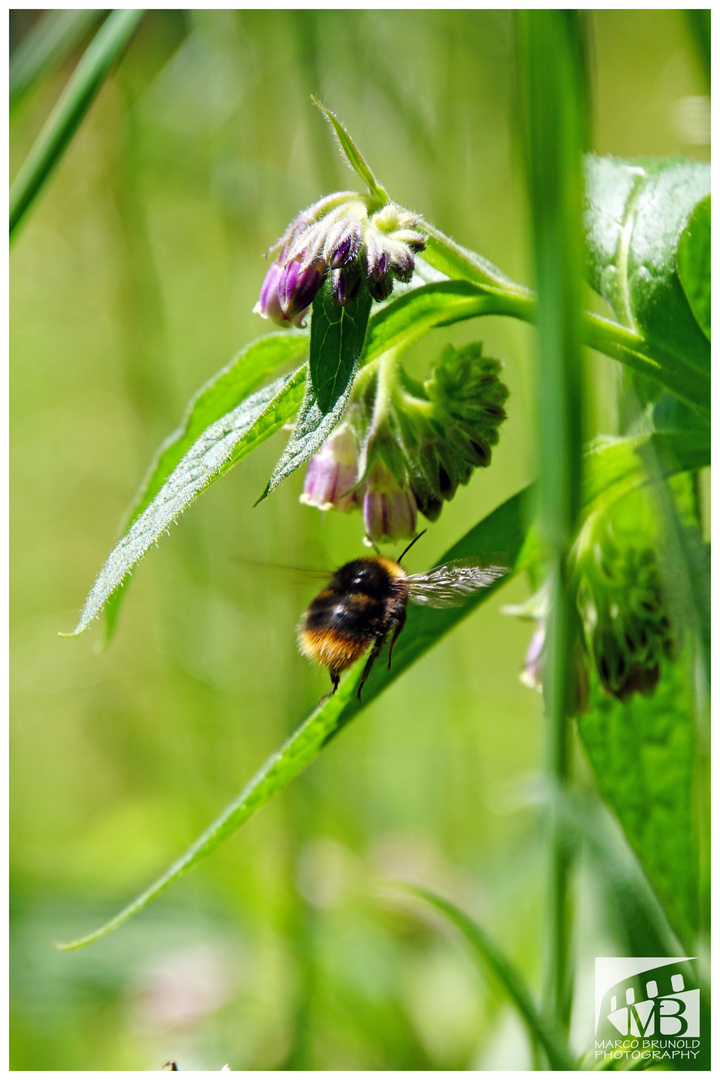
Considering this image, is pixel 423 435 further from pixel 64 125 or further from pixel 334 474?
pixel 64 125

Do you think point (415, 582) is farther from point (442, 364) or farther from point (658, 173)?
point (658, 173)

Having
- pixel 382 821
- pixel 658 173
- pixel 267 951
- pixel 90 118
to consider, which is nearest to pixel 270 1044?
pixel 267 951

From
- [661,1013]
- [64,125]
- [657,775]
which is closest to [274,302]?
[64,125]

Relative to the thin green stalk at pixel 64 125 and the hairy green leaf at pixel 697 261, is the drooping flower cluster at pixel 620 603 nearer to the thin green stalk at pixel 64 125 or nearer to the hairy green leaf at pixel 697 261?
the hairy green leaf at pixel 697 261

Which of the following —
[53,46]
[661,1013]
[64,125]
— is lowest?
[661,1013]

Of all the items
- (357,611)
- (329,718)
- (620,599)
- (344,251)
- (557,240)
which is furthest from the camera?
(357,611)

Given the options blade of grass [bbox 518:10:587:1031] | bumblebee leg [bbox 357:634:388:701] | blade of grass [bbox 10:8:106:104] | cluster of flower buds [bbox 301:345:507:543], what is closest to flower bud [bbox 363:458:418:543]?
cluster of flower buds [bbox 301:345:507:543]

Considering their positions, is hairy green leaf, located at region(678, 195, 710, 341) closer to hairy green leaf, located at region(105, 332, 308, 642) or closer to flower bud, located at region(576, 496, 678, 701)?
flower bud, located at region(576, 496, 678, 701)

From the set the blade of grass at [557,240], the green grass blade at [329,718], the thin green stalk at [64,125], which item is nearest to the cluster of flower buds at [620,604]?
the green grass blade at [329,718]
